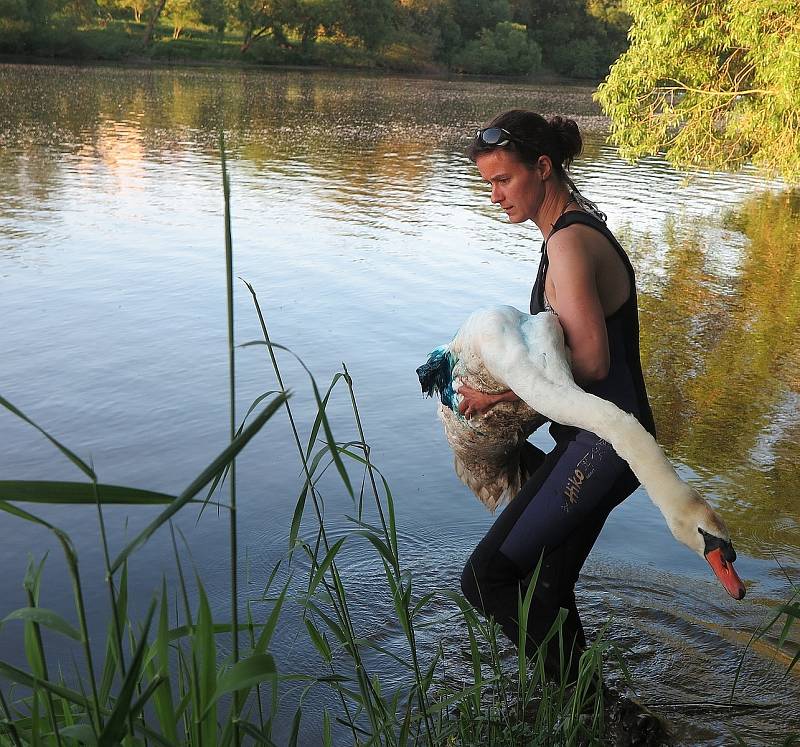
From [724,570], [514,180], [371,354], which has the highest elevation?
[514,180]

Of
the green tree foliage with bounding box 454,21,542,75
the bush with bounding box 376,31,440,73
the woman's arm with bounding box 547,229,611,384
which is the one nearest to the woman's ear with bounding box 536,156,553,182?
the woman's arm with bounding box 547,229,611,384

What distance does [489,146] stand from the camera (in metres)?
3.26

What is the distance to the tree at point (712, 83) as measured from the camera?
1445 centimetres

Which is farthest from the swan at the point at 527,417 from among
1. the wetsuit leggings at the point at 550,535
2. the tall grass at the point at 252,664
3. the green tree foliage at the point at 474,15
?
the green tree foliage at the point at 474,15

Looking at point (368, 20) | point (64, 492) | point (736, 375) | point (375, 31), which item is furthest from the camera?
point (375, 31)

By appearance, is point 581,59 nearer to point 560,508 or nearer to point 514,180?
point 514,180

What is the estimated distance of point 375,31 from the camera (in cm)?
6731

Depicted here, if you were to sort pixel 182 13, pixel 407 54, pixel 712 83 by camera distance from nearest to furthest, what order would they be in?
pixel 712 83
pixel 182 13
pixel 407 54

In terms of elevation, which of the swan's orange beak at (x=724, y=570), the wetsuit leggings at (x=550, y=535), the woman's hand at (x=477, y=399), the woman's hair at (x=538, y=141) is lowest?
the wetsuit leggings at (x=550, y=535)

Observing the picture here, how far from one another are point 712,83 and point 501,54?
54.2 metres

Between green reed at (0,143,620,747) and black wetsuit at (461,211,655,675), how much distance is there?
Result: 136mm

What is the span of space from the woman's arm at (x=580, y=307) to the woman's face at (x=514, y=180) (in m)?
0.26

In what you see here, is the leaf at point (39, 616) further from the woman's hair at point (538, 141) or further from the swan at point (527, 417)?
the woman's hair at point (538, 141)

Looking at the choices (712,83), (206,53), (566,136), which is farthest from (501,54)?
(566,136)
